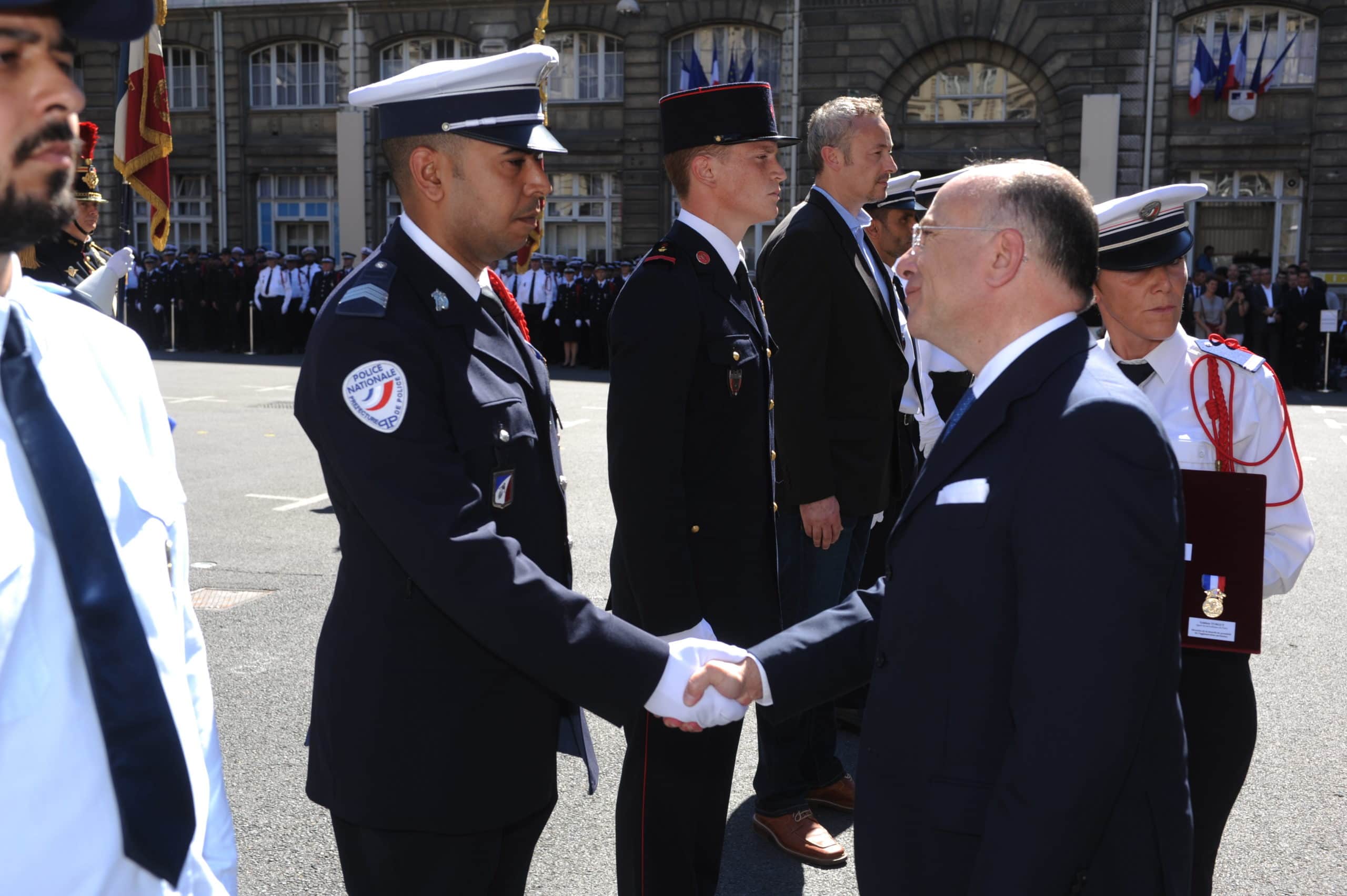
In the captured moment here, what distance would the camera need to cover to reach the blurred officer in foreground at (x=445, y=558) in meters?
2.10

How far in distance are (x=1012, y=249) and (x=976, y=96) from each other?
2737 centimetres

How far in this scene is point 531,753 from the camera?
2297 millimetres

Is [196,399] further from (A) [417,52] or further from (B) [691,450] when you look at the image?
(A) [417,52]

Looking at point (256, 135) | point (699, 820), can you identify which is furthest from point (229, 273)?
point (699, 820)

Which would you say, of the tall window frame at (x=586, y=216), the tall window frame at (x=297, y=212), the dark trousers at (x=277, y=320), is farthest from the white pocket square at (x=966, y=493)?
the tall window frame at (x=297, y=212)

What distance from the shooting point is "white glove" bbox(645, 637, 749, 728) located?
2312mm

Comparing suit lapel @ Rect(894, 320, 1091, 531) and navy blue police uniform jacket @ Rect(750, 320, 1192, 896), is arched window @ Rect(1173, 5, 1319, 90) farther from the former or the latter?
navy blue police uniform jacket @ Rect(750, 320, 1192, 896)

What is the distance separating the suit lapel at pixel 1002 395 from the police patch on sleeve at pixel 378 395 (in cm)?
88

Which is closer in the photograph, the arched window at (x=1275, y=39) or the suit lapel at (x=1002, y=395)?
the suit lapel at (x=1002, y=395)

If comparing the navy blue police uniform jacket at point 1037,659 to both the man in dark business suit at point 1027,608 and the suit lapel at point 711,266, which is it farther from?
the suit lapel at point 711,266

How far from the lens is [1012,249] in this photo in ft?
6.33

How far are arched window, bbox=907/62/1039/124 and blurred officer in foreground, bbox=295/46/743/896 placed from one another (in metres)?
26.8

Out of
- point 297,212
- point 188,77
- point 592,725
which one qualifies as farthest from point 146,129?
point 188,77

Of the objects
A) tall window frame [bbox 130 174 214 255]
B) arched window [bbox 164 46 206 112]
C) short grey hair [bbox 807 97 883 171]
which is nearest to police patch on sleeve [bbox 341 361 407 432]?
short grey hair [bbox 807 97 883 171]
